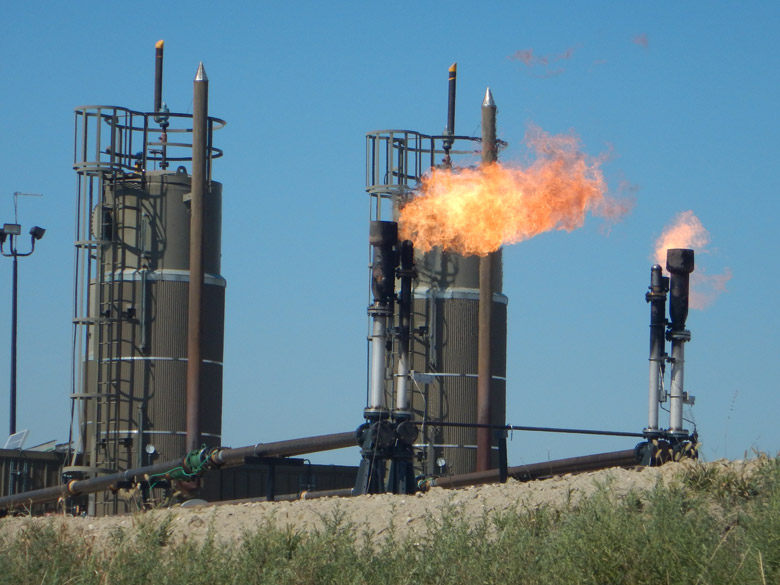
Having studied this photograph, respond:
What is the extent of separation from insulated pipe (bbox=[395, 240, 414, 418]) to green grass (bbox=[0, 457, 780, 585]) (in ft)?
19.3

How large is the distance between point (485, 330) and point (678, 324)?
13.5m

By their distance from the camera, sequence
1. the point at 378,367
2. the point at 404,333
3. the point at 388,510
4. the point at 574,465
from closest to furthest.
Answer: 1. the point at 388,510
2. the point at 378,367
3. the point at 404,333
4. the point at 574,465

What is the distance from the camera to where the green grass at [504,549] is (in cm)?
1166

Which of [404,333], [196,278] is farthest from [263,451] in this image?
[196,278]

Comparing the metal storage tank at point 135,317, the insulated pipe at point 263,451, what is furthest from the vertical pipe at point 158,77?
the insulated pipe at point 263,451

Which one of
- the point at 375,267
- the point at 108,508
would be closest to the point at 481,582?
the point at 375,267

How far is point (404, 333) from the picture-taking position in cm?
2098

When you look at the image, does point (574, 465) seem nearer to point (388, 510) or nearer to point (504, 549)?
point (388, 510)

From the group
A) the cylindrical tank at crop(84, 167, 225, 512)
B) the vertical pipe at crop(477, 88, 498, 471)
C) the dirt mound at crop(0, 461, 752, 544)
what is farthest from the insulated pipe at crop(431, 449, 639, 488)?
the cylindrical tank at crop(84, 167, 225, 512)

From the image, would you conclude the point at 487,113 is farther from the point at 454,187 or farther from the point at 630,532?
the point at 630,532

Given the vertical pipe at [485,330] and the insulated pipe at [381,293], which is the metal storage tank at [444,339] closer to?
the vertical pipe at [485,330]

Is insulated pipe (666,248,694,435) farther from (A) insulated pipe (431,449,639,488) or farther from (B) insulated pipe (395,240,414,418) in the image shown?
(B) insulated pipe (395,240,414,418)

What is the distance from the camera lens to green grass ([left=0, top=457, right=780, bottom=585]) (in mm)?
11656

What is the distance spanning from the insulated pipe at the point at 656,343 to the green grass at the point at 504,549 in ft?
21.0
